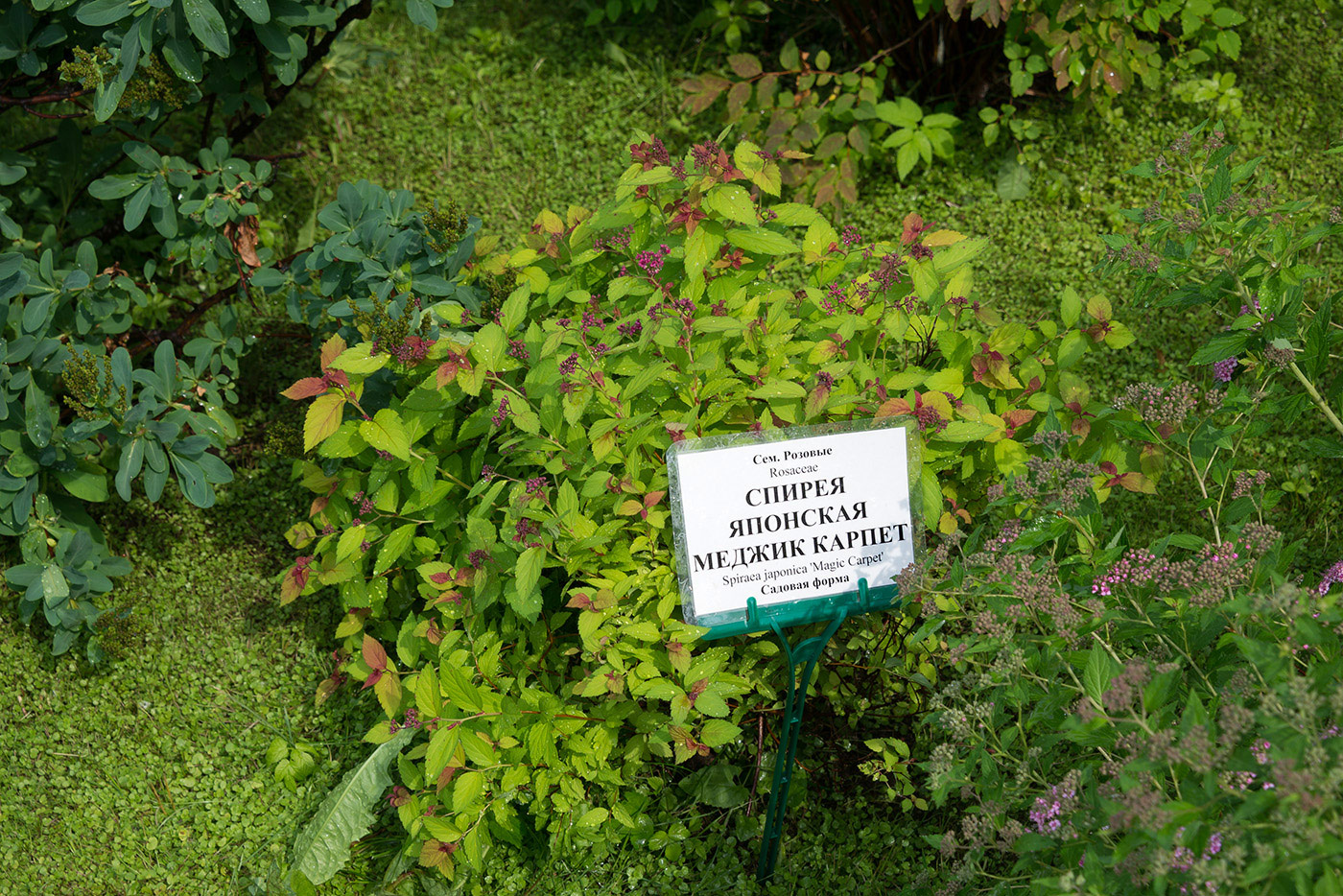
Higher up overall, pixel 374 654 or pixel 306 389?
pixel 306 389

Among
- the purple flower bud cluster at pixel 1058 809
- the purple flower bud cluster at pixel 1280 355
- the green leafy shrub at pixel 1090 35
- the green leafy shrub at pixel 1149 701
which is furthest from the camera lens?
the green leafy shrub at pixel 1090 35

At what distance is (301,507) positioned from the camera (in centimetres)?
269

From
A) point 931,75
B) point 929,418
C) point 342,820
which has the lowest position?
point 342,820

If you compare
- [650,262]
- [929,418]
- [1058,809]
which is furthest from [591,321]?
[1058,809]

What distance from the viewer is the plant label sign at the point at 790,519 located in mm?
1712

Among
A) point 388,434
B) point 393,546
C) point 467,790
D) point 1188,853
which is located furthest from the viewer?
point 393,546

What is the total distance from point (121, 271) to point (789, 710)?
6.11ft

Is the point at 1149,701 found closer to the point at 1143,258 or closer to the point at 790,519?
the point at 790,519

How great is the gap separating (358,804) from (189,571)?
873 millimetres

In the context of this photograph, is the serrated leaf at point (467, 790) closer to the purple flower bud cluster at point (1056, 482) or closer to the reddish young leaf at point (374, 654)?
the reddish young leaf at point (374, 654)

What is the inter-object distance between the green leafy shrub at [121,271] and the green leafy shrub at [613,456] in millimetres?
336

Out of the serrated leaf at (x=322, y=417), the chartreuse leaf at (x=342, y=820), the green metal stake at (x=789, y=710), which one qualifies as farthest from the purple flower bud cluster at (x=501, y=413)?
the chartreuse leaf at (x=342, y=820)

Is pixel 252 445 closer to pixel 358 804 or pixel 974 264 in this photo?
pixel 358 804

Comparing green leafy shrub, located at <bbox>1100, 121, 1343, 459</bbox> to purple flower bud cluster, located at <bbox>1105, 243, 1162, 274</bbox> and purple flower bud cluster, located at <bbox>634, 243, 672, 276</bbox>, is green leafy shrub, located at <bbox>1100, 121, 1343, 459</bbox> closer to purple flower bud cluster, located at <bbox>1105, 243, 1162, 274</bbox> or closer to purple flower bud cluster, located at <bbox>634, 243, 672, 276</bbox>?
purple flower bud cluster, located at <bbox>1105, 243, 1162, 274</bbox>
